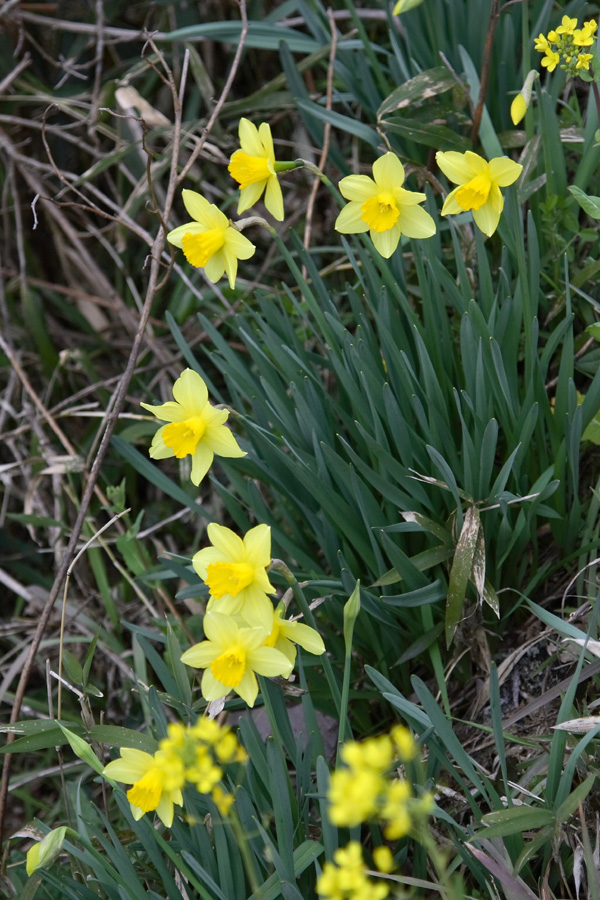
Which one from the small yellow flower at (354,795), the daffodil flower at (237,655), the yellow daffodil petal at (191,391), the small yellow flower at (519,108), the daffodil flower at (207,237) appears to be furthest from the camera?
the small yellow flower at (519,108)

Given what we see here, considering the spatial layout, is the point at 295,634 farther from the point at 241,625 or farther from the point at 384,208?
the point at 384,208

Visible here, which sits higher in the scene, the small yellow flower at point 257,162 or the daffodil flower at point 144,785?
the small yellow flower at point 257,162

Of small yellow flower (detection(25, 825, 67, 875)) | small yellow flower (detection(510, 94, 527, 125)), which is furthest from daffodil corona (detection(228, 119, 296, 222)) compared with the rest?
small yellow flower (detection(25, 825, 67, 875))

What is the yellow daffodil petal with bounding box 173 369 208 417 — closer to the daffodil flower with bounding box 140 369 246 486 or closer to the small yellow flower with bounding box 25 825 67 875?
the daffodil flower with bounding box 140 369 246 486

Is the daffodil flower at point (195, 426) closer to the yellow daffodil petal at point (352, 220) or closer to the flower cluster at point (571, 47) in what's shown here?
the yellow daffodil petal at point (352, 220)

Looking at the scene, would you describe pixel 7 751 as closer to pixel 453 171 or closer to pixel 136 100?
pixel 453 171

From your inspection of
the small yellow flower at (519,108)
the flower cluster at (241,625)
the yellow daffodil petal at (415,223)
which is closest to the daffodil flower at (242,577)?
the flower cluster at (241,625)

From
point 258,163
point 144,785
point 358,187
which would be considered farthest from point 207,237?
point 144,785
